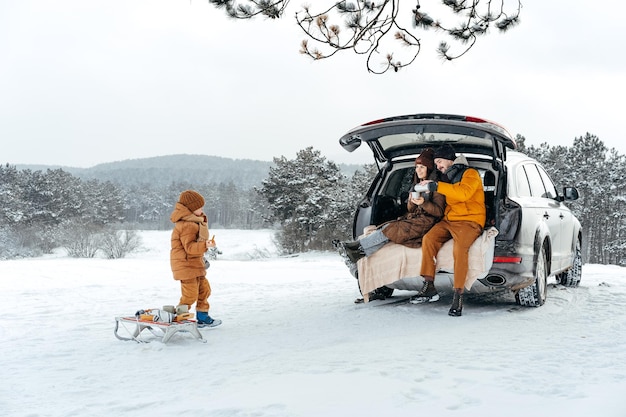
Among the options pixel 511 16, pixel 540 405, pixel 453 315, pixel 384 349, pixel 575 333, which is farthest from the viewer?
pixel 511 16

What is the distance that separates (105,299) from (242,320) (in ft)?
8.77

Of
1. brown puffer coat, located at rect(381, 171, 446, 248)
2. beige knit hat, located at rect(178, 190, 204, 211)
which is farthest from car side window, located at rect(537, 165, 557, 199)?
beige knit hat, located at rect(178, 190, 204, 211)

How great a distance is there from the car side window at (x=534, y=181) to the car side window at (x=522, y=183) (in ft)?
0.45

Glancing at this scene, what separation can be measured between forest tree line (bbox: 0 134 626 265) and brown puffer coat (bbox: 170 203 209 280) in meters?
35.8

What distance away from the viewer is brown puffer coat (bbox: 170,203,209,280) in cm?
566

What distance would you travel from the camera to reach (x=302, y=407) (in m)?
3.25

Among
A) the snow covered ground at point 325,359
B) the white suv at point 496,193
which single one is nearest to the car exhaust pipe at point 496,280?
the white suv at point 496,193

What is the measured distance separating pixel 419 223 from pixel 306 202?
120 ft

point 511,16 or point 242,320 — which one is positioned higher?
point 511,16

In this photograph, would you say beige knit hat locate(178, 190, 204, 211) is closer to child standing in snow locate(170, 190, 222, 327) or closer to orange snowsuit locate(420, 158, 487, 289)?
child standing in snow locate(170, 190, 222, 327)

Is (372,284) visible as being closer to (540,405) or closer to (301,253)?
(540,405)

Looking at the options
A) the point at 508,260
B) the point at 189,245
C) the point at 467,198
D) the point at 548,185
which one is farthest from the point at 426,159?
the point at 189,245

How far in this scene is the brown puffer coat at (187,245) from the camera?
5660mm

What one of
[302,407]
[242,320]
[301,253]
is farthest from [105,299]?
[301,253]
